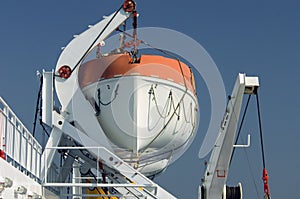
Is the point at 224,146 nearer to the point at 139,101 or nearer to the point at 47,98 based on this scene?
the point at 139,101

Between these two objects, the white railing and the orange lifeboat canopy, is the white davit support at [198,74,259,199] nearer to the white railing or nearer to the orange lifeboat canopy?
the orange lifeboat canopy

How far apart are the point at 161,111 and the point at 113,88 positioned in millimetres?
1542

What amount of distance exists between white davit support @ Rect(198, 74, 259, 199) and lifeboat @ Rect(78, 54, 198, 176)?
2.47 metres

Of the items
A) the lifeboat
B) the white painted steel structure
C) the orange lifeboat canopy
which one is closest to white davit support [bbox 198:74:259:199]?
the lifeboat

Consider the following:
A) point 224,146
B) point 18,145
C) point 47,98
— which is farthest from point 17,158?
point 224,146

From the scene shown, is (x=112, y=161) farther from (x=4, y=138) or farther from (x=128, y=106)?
(x=4, y=138)

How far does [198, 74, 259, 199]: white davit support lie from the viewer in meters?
13.9

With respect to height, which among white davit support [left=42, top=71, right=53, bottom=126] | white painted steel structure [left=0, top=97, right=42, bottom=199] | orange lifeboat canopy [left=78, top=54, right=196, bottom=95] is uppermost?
orange lifeboat canopy [left=78, top=54, right=196, bottom=95]

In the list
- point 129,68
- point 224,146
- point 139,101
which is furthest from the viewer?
point 129,68

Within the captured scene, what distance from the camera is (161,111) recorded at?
1727 cm

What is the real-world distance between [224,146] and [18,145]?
4889 mm

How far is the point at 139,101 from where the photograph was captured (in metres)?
16.8

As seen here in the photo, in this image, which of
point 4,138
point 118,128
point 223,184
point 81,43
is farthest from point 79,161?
point 4,138

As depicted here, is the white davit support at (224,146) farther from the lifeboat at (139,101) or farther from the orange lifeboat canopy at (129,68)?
the orange lifeboat canopy at (129,68)
